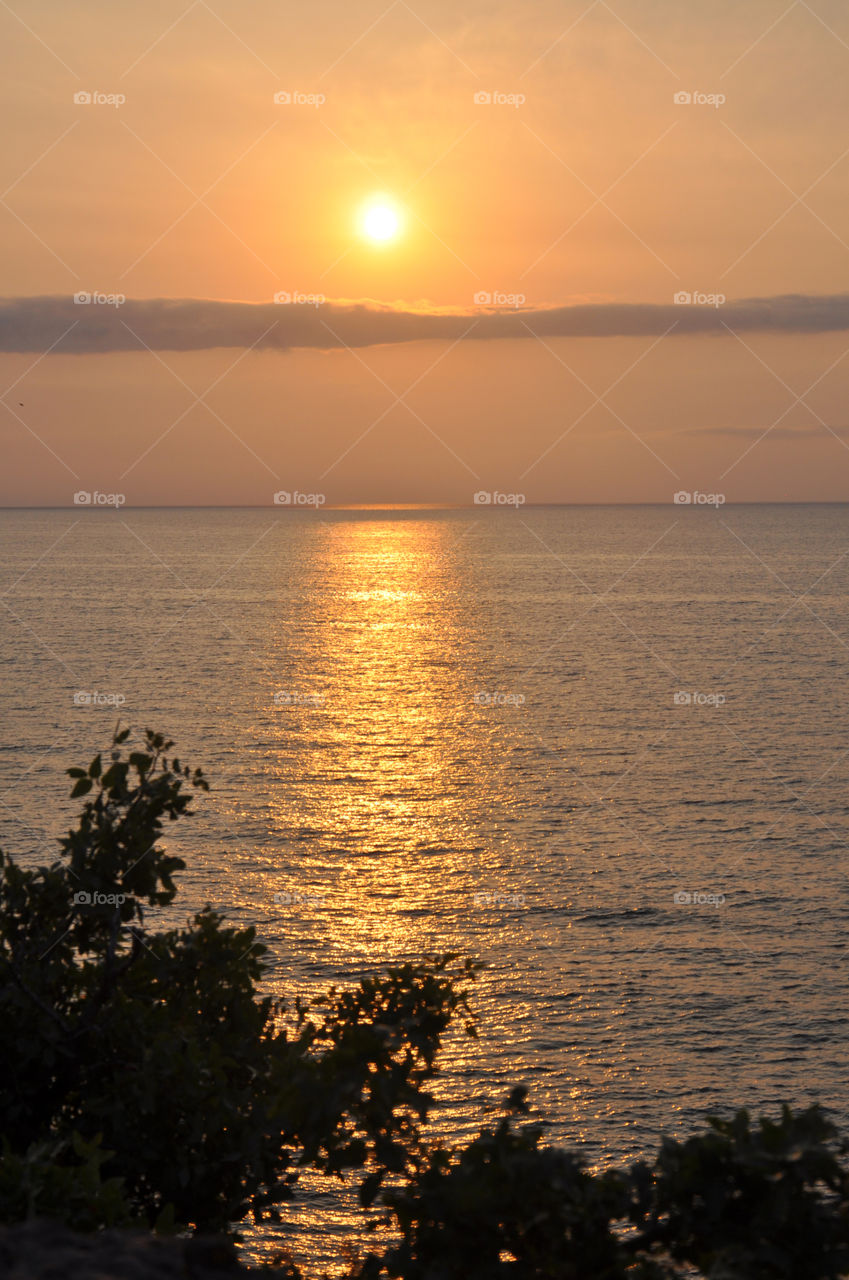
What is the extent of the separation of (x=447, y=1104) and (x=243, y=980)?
26.7 metres

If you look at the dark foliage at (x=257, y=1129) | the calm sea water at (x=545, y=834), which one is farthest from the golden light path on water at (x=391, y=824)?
the dark foliage at (x=257, y=1129)

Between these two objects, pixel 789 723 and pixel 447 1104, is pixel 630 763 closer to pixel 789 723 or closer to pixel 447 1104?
pixel 789 723

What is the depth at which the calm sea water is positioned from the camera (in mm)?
46438

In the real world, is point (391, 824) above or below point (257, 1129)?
above

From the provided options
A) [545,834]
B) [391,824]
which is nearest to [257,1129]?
[545,834]

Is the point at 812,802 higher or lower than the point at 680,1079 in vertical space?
higher

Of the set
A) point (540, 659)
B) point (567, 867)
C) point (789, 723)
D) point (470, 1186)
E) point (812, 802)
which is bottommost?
point (470, 1186)

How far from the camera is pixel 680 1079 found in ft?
145

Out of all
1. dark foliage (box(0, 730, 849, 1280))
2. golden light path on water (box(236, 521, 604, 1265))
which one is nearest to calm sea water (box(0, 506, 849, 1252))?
golden light path on water (box(236, 521, 604, 1265))

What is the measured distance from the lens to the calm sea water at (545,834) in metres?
46.4

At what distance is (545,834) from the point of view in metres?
72.9

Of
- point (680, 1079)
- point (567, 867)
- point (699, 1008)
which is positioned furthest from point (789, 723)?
point (680, 1079)

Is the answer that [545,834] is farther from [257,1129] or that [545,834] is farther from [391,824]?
[257,1129]

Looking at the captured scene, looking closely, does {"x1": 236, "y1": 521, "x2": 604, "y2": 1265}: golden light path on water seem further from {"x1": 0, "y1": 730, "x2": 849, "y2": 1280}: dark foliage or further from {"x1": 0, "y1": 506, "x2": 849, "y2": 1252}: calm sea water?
{"x1": 0, "y1": 730, "x2": 849, "y2": 1280}: dark foliage
